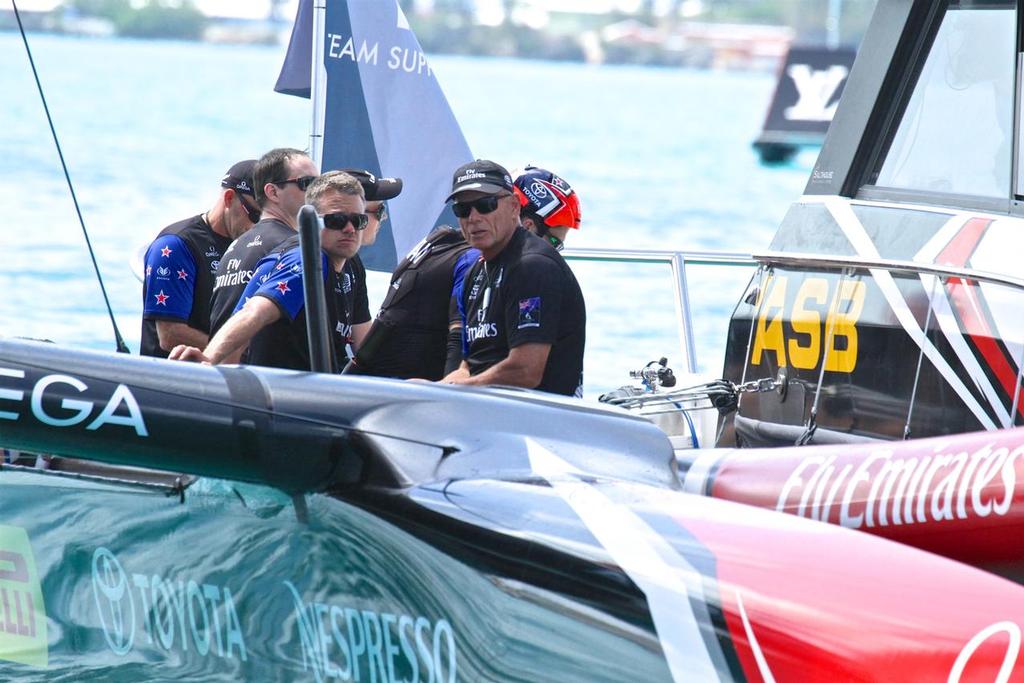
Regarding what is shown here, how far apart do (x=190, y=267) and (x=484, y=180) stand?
5.03ft

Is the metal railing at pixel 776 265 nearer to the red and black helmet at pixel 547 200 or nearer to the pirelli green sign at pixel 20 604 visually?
the red and black helmet at pixel 547 200

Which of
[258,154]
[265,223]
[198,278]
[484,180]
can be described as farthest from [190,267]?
[258,154]

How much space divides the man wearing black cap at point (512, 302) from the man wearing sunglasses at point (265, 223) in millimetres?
781

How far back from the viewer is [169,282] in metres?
6.04

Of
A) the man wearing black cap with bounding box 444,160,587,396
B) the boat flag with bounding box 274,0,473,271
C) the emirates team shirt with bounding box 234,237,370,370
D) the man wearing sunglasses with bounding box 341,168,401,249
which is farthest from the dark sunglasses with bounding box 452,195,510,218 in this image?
the boat flag with bounding box 274,0,473,271

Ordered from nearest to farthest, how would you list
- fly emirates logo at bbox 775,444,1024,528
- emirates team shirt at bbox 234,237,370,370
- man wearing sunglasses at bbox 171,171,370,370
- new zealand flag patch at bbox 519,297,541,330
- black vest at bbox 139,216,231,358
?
fly emirates logo at bbox 775,444,1024,528, man wearing sunglasses at bbox 171,171,370,370, emirates team shirt at bbox 234,237,370,370, new zealand flag patch at bbox 519,297,541,330, black vest at bbox 139,216,231,358

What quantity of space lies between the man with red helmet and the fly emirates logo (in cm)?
170

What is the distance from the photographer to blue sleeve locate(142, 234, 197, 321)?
19.8ft

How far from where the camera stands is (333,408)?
3.76m

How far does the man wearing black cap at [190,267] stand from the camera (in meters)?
6.03

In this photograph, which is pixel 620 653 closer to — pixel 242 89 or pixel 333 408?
pixel 333 408

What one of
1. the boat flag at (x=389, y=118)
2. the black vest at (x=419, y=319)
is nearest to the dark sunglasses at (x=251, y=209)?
the black vest at (x=419, y=319)

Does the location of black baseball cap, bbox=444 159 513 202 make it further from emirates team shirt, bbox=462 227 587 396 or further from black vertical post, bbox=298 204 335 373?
black vertical post, bbox=298 204 335 373

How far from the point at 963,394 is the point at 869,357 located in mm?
397
